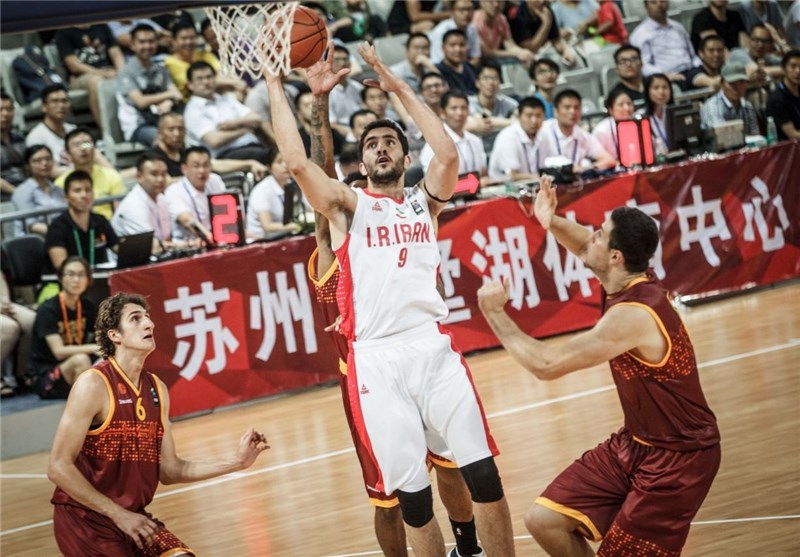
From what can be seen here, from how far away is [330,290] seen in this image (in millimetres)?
6238

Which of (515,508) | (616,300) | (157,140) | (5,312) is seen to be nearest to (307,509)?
(515,508)

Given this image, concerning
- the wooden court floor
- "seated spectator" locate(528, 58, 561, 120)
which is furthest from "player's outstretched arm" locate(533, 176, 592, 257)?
"seated spectator" locate(528, 58, 561, 120)

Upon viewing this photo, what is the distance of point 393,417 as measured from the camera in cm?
541

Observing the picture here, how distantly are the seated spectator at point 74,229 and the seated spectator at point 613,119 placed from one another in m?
5.07

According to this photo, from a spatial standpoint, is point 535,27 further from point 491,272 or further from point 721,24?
point 491,272

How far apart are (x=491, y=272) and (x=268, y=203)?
2149mm

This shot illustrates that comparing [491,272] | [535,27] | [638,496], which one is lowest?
[638,496]

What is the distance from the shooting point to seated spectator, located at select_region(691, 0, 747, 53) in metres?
16.8

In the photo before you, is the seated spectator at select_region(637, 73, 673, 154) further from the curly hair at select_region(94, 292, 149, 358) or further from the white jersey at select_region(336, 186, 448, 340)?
the curly hair at select_region(94, 292, 149, 358)

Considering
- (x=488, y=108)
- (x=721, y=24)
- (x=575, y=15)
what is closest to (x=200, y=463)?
(x=488, y=108)

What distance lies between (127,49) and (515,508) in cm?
930

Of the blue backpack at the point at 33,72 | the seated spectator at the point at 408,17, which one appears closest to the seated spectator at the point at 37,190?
the blue backpack at the point at 33,72

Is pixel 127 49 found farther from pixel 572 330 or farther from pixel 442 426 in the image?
pixel 442 426

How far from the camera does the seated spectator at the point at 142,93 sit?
529 inches
